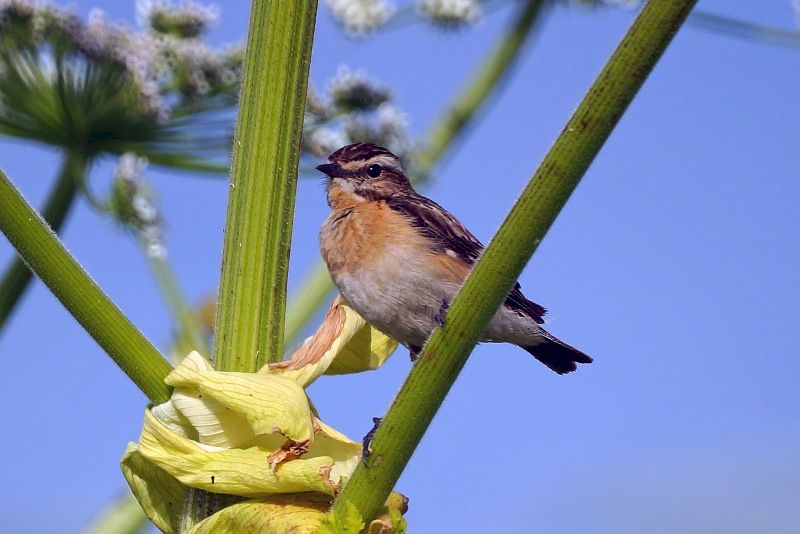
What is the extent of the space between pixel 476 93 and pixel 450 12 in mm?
1221

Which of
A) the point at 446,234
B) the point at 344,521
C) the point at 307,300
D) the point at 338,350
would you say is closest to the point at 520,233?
A: the point at 344,521

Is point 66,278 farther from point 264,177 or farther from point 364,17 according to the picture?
point 364,17

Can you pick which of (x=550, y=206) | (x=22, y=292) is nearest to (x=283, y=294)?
(x=550, y=206)

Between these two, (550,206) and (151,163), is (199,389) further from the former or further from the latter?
(151,163)

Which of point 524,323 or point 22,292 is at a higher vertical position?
point 524,323

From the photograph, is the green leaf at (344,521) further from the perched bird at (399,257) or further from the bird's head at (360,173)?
the bird's head at (360,173)

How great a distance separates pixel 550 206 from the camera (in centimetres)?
178

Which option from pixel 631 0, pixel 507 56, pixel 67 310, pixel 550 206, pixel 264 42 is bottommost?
pixel 67 310

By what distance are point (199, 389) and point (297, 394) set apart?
0.72 feet

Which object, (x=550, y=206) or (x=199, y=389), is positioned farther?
(x=199, y=389)

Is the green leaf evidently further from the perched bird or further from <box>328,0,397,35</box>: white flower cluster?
<box>328,0,397,35</box>: white flower cluster

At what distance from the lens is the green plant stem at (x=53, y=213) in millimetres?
3494

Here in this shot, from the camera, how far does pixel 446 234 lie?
15.6 ft

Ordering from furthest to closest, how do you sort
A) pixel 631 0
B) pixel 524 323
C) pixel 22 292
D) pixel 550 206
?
pixel 631 0 → pixel 524 323 → pixel 22 292 → pixel 550 206
